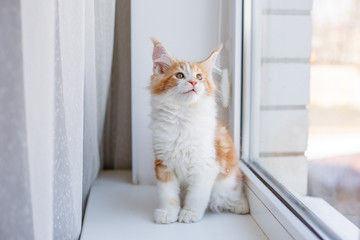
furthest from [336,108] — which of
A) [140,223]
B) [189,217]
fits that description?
[140,223]

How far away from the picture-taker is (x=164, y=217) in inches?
43.1

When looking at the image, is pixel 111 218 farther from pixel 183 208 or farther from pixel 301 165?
pixel 301 165

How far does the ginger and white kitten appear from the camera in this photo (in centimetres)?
110

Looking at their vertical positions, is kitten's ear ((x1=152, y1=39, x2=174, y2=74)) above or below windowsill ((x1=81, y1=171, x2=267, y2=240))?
above

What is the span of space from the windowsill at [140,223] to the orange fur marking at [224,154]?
15 cm

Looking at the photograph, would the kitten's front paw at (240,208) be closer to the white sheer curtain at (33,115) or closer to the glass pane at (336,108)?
the glass pane at (336,108)

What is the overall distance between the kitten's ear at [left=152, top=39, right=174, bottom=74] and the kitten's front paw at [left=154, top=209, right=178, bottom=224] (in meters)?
0.47

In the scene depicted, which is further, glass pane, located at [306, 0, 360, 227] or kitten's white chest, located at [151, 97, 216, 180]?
kitten's white chest, located at [151, 97, 216, 180]

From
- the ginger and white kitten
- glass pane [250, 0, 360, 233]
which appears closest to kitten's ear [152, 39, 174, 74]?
the ginger and white kitten

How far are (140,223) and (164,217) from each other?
0.27 feet

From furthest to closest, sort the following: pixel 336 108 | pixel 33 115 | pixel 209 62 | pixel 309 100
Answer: pixel 209 62 < pixel 309 100 < pixel 336 108 < pixel 33 115

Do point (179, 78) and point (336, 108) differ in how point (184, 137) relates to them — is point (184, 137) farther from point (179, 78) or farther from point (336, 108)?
point (336, 108)

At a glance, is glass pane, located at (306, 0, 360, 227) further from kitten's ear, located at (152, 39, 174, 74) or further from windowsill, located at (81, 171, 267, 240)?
kitten's ear, located at (152, 39, 174, 74)

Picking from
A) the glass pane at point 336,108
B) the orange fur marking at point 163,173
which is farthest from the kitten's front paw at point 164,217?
the glass pane at point 336,108
